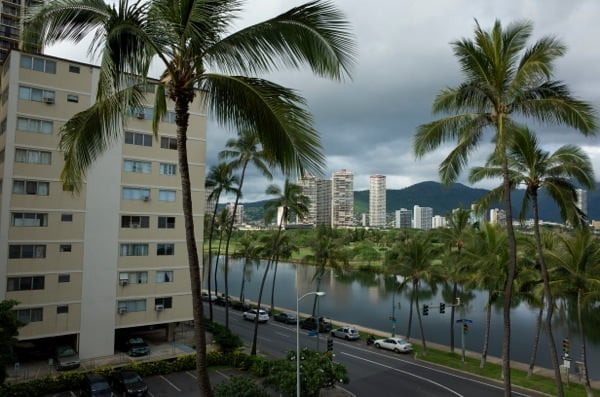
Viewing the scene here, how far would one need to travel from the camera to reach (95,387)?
22.2 meters

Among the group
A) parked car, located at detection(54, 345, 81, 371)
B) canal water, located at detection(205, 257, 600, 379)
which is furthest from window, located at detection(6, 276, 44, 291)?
canal water, located at detection(205, 257, 600, 379)

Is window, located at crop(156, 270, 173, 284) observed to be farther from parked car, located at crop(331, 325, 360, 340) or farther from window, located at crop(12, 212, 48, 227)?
parked car, located at crop(331, 325, 360, 340)

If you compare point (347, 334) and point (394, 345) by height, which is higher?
point (394, 345)

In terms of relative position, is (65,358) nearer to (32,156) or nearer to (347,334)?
(32,156)

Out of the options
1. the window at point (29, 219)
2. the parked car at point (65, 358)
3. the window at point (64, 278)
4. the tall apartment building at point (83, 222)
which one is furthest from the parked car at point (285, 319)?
the window at point (29, 219)

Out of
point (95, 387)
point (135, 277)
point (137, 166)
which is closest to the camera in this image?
point (95, 387)

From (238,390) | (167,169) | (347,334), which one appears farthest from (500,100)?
(347,334)

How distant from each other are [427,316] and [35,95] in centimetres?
4499

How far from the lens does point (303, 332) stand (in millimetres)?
40438

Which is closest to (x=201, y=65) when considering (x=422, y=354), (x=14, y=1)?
(x=422, y=354)

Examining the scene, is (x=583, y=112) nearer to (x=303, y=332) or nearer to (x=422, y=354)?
(x=422, y=354)

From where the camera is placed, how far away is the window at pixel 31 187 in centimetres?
2677

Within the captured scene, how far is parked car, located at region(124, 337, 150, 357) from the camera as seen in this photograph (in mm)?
28750

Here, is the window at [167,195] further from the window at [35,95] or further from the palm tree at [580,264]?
the palm tree at [580,264]
